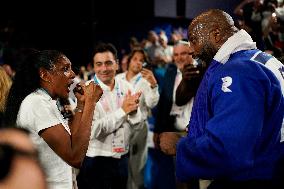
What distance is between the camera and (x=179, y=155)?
2580mm

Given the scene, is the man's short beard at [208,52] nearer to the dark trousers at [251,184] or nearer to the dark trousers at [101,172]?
the dark trousers at [251,184]

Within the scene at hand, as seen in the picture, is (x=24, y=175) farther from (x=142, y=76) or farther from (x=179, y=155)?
(x=142, y=76)

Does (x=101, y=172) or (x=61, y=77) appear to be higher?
(x=61, y=77)

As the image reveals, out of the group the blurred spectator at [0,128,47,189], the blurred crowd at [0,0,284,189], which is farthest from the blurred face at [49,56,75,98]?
the blurred spectator at [0,128,47,189]

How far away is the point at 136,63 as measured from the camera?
263 inches

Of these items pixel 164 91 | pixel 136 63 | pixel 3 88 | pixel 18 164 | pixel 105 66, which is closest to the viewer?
pixel 18 164

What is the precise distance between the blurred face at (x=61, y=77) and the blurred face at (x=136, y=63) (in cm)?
334

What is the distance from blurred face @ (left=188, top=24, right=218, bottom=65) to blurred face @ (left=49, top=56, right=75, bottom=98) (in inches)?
38.3

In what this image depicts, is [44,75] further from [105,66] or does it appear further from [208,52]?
[105,66]

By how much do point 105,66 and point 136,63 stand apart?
1.66m

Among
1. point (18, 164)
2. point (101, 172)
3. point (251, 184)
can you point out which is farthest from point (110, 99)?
point (18, 164)

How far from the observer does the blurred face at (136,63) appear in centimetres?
662

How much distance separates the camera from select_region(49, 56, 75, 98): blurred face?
10.4 ft

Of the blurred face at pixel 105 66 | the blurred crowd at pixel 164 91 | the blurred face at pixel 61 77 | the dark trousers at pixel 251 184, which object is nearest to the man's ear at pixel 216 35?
the dark trousers at pixel 251 184
